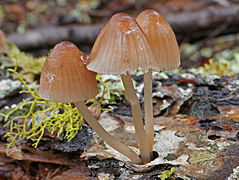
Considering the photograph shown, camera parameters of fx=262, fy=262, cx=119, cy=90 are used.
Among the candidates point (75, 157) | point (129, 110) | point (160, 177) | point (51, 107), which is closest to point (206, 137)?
point (160, 177)

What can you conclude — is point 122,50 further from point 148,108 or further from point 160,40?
point 148,108

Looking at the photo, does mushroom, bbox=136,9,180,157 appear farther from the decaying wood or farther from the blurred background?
the decaying wood

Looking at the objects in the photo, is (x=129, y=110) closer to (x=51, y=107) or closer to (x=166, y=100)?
(x=166, y=100)

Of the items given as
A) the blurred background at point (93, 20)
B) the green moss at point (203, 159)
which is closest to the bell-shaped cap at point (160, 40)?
the green moss at point (203, 159)

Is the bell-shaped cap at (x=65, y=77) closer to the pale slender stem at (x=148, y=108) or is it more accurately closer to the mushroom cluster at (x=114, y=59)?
the mushroom cluster at (x=114, y=59)

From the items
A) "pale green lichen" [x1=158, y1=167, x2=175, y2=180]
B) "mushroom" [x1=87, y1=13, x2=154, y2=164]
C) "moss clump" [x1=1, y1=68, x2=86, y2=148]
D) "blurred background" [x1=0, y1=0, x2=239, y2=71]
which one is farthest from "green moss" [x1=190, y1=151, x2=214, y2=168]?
"blurred background" [x1=0, y1=0, x2=239, y2=71]

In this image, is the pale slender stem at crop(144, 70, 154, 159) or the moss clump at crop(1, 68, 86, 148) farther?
the moss clump at crop(1, 68, 86, 148)

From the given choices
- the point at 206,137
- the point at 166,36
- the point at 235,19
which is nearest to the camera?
the point at 166,36
